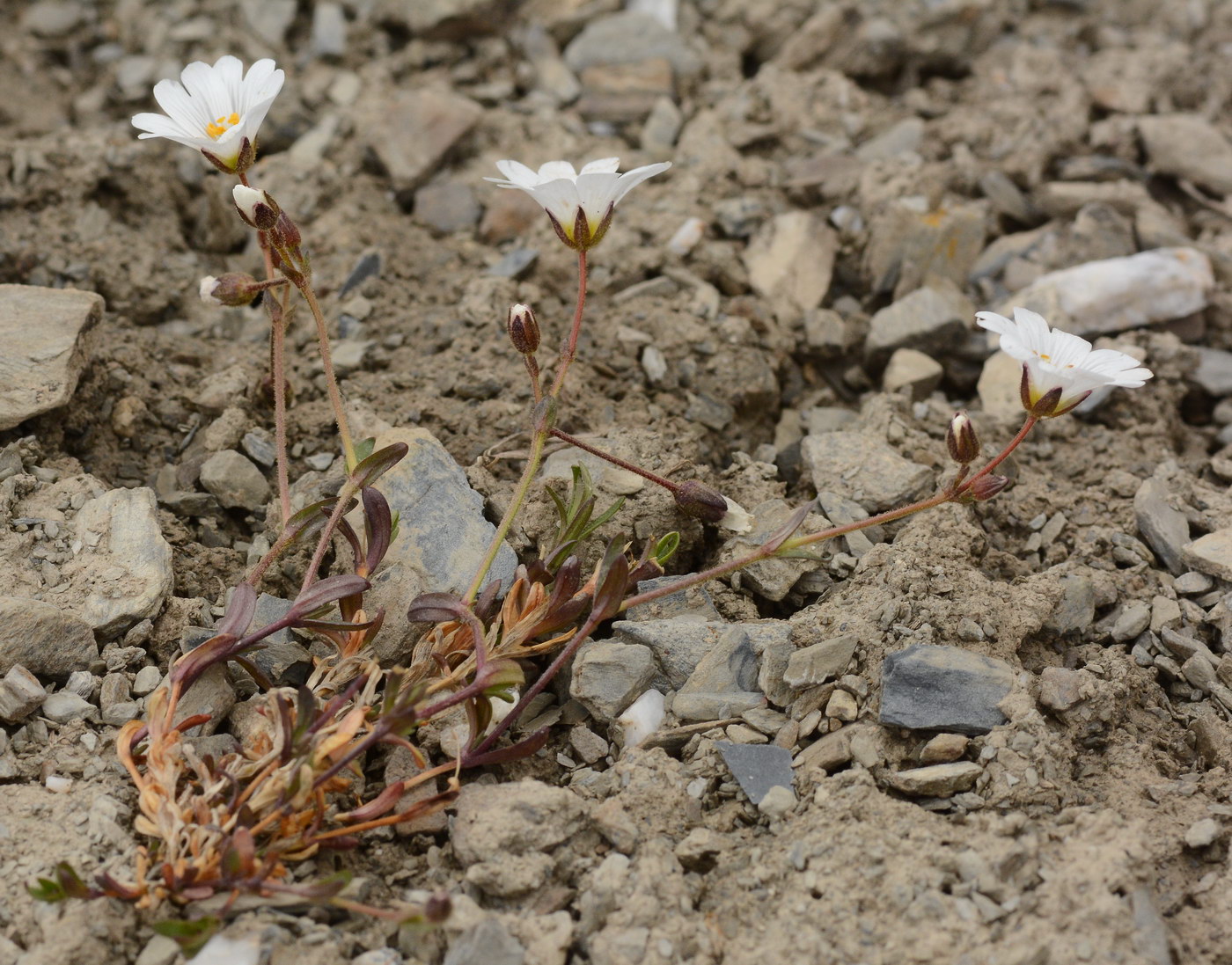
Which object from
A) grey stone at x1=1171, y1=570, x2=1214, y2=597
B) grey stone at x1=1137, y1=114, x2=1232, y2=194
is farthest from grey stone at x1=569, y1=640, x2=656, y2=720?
grey stone at x1=1137, y1=114, x2=1232, y2=194

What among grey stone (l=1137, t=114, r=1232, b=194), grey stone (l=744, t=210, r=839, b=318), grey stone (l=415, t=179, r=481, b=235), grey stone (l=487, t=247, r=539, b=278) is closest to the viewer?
grey stone (l=487, t=247, r=539, b=278)

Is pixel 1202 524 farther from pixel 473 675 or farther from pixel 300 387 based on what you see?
pixel 300 387

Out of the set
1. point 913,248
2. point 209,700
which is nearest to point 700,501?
point 209,700

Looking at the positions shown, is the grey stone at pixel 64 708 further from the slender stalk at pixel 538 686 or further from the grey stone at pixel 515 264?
the grey stone at pixel 515 264

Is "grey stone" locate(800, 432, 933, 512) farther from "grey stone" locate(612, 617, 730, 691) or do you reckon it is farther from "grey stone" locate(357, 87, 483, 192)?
"grey stone" locate(357, 87, 483, 192)

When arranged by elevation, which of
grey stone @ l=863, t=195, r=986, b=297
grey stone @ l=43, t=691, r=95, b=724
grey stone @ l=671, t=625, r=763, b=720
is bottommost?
grey stone @ l=671, t=625, r=763, b=720

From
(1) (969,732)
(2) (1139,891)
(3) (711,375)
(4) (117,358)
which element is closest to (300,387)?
(4) (117,358)

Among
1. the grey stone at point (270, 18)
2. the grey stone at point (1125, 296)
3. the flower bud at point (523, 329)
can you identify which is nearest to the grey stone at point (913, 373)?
the grey stone at point (1125, 296)
